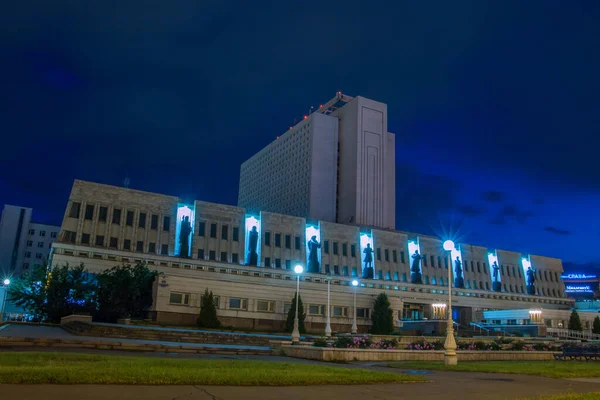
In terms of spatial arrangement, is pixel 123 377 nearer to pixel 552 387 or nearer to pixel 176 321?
pixel 552 387

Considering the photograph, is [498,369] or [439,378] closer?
[439,378]

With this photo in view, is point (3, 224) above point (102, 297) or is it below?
above

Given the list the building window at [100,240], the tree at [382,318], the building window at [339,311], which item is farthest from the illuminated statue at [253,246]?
the tree at [382,318]

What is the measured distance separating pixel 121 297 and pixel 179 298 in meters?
5.88

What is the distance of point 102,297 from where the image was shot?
46.9 m

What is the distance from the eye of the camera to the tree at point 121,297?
46.6 meters

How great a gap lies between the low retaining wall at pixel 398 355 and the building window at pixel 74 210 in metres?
43.4

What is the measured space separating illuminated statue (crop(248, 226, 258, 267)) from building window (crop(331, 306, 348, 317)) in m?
13.8

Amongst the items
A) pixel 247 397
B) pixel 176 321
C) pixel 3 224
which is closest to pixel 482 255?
pixel 176 321

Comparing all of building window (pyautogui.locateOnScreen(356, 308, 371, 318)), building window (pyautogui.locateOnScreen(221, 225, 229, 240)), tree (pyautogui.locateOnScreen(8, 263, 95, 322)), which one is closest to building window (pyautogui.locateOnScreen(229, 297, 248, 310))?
tree (pyautogui.locateOnScreen(8, 263, 95, 322))

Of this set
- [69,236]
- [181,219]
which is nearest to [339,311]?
[181,219]

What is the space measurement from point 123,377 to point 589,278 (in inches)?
5696

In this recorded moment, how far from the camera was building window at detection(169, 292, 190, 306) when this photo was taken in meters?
50.7

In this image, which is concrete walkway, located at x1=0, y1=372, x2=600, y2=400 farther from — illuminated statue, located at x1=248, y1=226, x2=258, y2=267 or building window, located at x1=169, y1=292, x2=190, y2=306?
illuminated statue, located at x1=248, y1=226, x2=258, y2=267
